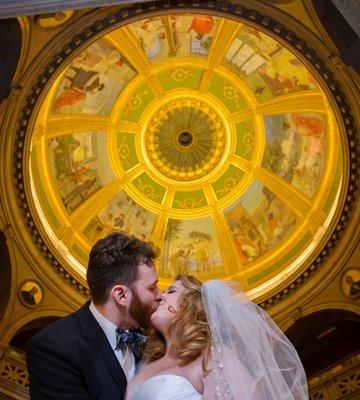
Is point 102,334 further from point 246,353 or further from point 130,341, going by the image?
point 246,353

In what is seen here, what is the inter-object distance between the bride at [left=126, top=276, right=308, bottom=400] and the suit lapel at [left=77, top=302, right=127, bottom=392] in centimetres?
11

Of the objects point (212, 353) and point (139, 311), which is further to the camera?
point (139, 311)

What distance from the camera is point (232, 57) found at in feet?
49.2

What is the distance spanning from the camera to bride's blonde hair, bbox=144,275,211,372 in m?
2.75

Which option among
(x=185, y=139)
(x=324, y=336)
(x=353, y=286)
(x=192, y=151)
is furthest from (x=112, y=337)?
(x=192, y=151)

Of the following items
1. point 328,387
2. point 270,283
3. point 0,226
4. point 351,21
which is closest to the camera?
point 351,21

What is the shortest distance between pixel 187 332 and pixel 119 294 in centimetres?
41

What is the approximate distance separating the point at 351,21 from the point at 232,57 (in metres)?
9.13

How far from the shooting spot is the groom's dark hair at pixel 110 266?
9.29ft

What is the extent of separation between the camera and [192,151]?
57.2 ft

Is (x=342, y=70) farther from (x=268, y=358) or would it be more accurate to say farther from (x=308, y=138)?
(x=268, y=358)

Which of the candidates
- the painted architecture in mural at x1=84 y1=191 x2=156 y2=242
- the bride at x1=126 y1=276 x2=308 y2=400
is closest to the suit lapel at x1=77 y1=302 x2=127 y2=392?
the bride at x1=126 y1=276 x2=308 y2=400

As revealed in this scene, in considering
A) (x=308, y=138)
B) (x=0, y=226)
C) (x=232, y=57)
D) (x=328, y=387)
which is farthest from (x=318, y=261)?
(x=0, y=226)

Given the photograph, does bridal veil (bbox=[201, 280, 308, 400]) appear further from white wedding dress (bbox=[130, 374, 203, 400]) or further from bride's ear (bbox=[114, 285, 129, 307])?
bride's ear (bbox=[114, 285, 129, 307])
